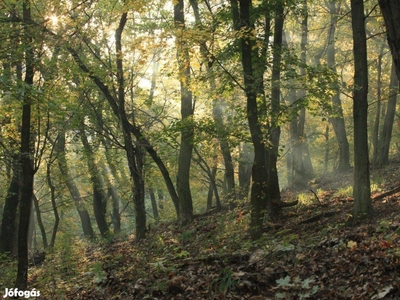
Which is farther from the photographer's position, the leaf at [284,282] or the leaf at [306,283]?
the leaf at [284,282]

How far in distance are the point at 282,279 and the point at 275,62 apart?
225 inches

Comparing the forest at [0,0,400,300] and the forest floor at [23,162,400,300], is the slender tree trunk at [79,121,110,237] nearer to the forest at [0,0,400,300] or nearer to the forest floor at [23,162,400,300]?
the forest at [0,0,400,300]

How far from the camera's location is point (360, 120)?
27.2 ft

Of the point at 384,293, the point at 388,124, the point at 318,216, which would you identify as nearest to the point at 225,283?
the point at 384,293

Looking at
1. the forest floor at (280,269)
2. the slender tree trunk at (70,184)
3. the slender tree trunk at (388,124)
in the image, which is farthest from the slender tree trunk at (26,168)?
the slender tree trunk at (388,124)

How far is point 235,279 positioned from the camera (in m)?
5.80

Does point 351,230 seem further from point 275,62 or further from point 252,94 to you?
point 275,62

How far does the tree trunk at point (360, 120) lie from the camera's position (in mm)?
8305

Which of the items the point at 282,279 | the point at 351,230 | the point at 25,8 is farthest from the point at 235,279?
the point at 25,8

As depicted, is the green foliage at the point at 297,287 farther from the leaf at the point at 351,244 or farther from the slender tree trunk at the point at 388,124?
the slender tree trunk at the point at 388,124

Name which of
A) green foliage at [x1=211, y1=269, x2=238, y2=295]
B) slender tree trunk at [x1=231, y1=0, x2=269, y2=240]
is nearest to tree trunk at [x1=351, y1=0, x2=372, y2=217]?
slender tree trunk at [x1=231, y1=0, x2=269, y2=240]

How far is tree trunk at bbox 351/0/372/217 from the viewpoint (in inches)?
327

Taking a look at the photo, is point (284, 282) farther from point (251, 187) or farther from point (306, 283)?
point (251, 187)

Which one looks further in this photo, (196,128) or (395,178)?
(395,178)
